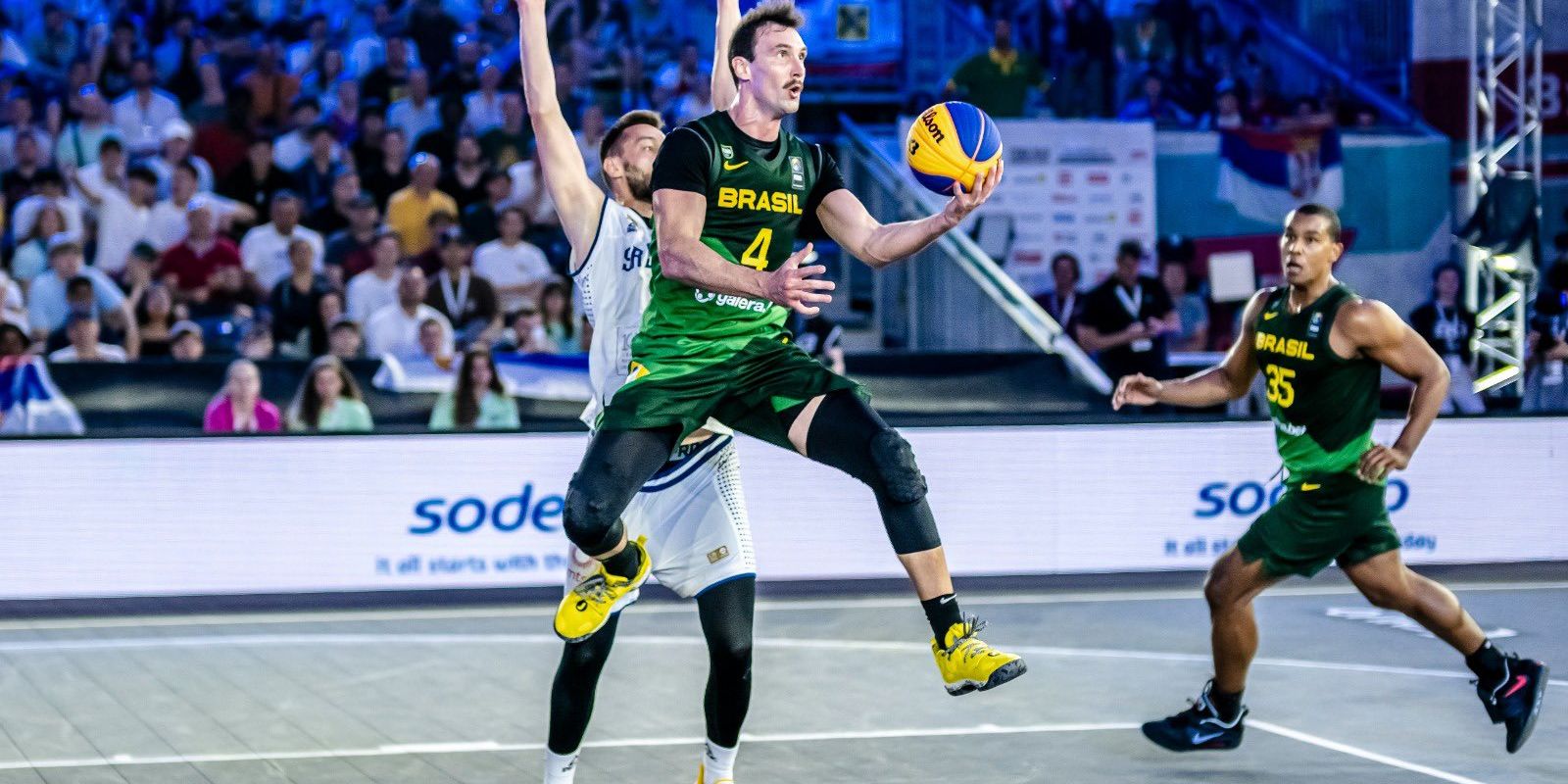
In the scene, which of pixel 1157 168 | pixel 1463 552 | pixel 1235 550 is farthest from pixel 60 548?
pixel 1157 168

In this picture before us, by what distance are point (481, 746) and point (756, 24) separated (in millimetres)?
3701

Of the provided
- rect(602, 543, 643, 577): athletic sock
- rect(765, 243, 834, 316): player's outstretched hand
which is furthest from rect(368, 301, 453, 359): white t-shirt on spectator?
rect(765, 243, 834, 316): player's outstretched hand

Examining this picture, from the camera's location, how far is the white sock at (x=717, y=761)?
6.77 meters

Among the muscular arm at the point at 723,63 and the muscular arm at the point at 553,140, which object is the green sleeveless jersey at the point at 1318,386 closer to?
the muscular arm at the point at 723,63

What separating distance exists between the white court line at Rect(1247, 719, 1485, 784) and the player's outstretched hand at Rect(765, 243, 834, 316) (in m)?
3.60

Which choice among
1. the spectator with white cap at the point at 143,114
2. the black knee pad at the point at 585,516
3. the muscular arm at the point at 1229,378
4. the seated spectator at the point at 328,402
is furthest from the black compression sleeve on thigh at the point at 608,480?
the spectator with white cap at the point at 143,114

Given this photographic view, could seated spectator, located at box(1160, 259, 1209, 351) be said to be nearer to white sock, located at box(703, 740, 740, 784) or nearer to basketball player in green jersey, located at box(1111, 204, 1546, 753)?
basketball player in green jersey, located at box(1111, 204, 1546, 753)

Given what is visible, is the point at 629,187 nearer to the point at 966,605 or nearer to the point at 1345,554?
the point at 1345,554

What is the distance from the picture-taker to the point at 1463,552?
13023mm

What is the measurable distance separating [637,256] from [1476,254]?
37.4 feet

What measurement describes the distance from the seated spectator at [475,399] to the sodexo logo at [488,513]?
1263 millimetres

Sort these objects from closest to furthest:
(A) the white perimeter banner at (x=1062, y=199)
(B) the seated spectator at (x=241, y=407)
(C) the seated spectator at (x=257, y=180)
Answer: (B) the seated spectator at (x=241, y=407), (C) the seated spectator at (x=257, y=180), (A) the white perimeter banner at (x=1062, y=199)

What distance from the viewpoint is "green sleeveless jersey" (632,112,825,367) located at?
19.6 ft

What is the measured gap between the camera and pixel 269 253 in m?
15.2
